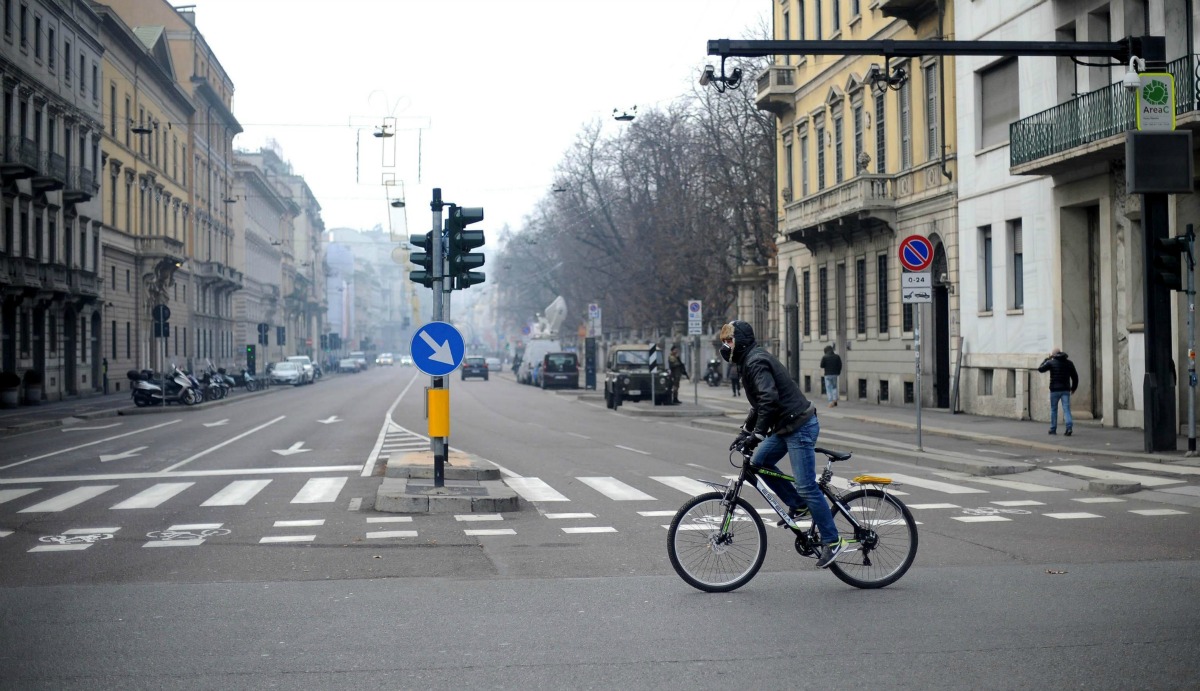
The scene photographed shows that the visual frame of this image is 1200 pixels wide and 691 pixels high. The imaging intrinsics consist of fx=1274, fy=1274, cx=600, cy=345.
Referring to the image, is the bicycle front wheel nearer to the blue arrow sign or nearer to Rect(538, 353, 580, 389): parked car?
the blue arrow sign

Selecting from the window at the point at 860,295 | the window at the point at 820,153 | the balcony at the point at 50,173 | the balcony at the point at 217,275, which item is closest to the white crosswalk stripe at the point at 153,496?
the window at the point at 860,295

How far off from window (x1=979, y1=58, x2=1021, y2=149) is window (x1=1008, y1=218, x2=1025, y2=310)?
2.02 metres

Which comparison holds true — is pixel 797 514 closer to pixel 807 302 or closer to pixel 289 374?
pixel 807 302

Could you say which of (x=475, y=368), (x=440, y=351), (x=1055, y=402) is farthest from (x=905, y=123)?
(x=475, y=368)

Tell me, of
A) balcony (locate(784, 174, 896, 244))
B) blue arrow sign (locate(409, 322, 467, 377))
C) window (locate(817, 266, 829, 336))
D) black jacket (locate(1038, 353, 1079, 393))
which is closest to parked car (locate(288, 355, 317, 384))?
balcony (locate(784, 174, 896, 244))

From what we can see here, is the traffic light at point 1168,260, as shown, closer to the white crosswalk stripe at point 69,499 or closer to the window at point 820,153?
the white crosswalk stripe at point 69,499

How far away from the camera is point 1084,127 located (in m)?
23.8

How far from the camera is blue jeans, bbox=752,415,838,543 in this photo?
8414 millimetres

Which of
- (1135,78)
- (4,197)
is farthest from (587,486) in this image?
(4,197)

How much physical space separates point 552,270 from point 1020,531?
8757 cm

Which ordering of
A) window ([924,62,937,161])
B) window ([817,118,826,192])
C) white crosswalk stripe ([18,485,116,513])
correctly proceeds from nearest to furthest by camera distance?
1. white crosswalk stripe ([18,485,116,513])
2. window ([924,62,937,161])
3. window ([817,118,826,192])

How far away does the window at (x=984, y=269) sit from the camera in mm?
30703

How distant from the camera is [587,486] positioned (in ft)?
52.0

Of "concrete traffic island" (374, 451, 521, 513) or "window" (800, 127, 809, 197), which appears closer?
"concrete traffic island" (374, 451, 521, 513)
